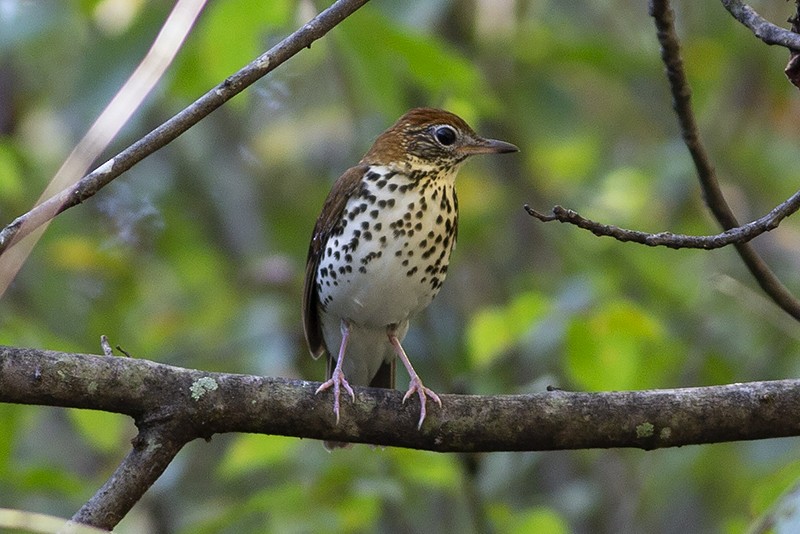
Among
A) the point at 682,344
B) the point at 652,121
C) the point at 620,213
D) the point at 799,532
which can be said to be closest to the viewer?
the point at 799,532

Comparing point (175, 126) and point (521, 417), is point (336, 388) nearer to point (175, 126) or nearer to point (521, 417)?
point (521, 417)

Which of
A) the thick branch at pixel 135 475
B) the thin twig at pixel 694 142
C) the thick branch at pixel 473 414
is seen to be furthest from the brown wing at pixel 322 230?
the thick branch at pixel 135 475

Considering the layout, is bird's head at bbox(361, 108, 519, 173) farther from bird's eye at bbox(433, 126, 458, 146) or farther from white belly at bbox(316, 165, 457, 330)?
white belly at bbox(316, 165, 457, 330)

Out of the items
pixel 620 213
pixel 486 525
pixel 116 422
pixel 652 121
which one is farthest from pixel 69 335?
pixel 652 121

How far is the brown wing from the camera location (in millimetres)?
4879

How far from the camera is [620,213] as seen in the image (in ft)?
25.1

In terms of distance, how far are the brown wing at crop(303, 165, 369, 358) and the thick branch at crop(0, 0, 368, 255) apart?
181 centimetres

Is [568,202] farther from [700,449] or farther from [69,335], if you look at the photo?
[69,335]

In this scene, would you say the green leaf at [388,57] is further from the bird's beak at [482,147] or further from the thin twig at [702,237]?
the thin twig at [702,237]

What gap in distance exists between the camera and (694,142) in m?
3.88

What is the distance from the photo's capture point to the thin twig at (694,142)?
12.0 ft

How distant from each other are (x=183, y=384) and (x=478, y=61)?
5.08 m

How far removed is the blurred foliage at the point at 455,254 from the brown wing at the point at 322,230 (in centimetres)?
39

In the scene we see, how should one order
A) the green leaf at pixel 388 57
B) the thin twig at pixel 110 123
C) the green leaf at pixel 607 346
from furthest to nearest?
the green leaf at pixel 607 346 < the green leaf at pixel 388 57 < the thin twig at pixel 110 123
